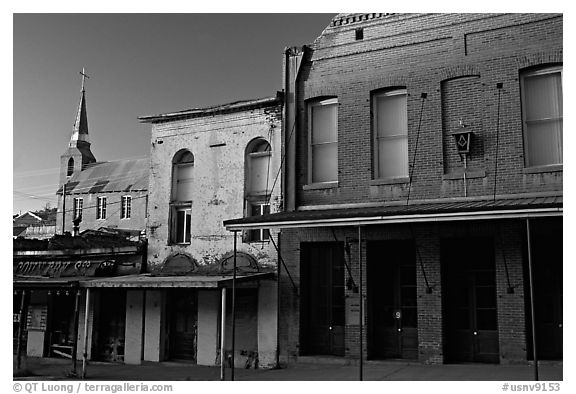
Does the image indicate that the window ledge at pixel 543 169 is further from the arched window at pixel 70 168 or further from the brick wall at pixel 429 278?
the arched window at pixel 70 168

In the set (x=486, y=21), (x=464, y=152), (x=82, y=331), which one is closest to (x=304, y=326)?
(x=464, y=152)

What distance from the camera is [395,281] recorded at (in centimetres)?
1506

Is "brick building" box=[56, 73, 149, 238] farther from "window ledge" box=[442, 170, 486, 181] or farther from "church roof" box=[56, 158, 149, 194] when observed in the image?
"window ledge" box=[442, 170, 486, 181]

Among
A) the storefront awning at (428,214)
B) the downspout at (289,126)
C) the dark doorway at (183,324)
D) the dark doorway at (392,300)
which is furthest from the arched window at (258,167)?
the dark doorway at (392,300)

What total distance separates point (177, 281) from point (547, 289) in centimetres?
845

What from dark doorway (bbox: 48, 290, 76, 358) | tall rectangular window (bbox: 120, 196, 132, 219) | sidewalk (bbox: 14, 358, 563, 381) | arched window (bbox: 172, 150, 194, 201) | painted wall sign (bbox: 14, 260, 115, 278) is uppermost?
tall rectangular window (bbox: 120, 196, 132, 219)

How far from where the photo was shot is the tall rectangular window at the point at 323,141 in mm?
16344

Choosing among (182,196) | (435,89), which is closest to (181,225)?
(182,196)

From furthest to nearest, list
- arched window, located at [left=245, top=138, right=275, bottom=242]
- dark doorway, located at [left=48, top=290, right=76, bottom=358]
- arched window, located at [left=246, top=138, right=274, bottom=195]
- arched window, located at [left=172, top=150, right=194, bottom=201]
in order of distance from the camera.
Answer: dark doorway, located at [left=48, top=290, right=76, bottom=358], arched window, located at [left=172, top=150, right=194, bottom=201], arched window, located at [left=246, top=138, right=274, bottom=195], arched window, located at [left=245, top=138, right=275, bottom=242]

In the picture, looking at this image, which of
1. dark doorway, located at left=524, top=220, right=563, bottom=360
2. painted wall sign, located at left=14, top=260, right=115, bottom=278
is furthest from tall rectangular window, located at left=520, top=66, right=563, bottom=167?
painted wall sign, located at left=14, top=260, right=115, bottom=278

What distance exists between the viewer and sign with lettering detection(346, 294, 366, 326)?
49.0 feet

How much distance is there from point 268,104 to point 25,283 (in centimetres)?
811

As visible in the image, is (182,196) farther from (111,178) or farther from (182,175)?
(111,178)

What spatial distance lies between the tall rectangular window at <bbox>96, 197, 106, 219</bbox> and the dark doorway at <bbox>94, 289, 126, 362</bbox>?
108 feet
